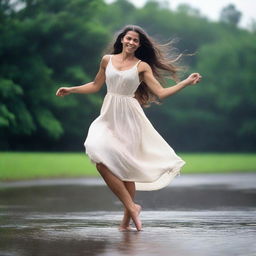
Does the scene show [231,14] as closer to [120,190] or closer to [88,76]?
[88,76]

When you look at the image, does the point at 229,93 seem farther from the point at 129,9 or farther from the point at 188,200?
the point at 188,200

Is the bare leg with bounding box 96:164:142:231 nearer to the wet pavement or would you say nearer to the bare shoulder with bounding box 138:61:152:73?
the wet pavement

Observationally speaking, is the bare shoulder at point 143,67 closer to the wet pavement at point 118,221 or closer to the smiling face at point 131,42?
the smiling face at point 131,42

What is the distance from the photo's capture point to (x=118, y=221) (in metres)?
10.5

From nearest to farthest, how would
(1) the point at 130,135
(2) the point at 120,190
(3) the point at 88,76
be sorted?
(2) the point at 120,190 < (1) the point at 130,135 < (3) the point at 88,76

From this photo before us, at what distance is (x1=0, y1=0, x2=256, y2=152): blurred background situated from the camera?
5709 centimetres

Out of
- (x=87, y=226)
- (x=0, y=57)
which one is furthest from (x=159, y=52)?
(x=0, y=57)

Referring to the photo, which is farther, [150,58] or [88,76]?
[88,76]

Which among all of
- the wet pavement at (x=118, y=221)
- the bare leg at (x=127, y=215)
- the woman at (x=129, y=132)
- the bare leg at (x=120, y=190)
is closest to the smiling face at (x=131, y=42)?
the woman at (x=129, y=132)

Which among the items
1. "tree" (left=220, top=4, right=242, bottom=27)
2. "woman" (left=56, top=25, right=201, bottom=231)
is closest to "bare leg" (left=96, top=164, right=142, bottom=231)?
"woman" (left=56, top=25, right=201, bottom=231)

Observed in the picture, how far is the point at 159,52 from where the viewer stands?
9969 millimetres

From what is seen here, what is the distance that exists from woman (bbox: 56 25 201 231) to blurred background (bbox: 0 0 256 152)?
26693 mm

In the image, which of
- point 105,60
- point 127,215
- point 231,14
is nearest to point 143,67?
point 105,60

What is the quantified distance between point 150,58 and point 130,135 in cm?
93
